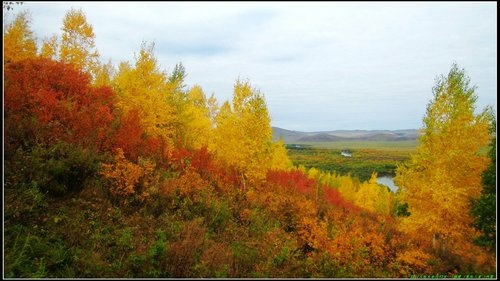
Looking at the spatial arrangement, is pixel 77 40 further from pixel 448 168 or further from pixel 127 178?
pixel 448 168

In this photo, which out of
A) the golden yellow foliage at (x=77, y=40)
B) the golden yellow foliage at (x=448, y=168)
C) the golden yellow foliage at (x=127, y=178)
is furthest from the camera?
the golden yellow foliage at (x=77, y=40)

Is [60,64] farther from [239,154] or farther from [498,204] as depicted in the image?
[498,204]

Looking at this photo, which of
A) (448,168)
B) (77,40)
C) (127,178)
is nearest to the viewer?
(127,178)

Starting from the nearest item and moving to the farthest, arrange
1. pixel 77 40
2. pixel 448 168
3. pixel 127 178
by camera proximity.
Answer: pixel 127 178 → pixel 448 168 → pixel 77 40

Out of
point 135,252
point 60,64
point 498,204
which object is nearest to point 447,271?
point 498,204

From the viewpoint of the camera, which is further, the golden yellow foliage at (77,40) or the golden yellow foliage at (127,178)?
the golden yellow foliage at (77,40)

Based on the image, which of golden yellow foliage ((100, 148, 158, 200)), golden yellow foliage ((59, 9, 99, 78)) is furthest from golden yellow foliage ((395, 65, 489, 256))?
golden yellow foliage ((59, 9, 99, 78))

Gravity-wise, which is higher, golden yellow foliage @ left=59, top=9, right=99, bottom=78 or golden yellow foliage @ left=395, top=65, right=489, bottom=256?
golden yellow foliage @ left=59, top=9, right=99, bottom=78

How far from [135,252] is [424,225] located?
44.9ft

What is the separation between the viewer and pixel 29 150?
13.0m

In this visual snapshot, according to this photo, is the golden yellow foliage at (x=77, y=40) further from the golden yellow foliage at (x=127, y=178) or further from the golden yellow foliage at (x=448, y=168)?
the golden yellow foliage at (x=448, y=168)

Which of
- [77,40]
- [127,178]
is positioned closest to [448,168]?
[127,178]

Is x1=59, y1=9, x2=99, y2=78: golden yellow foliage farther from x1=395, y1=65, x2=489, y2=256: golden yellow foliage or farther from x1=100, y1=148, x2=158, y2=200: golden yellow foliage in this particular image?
x1=395, y1=65, x2=489, y2=256: golden yellow foliage

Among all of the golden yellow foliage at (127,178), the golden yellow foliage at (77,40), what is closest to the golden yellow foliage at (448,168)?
the golden yellow foliage at (127,178)
